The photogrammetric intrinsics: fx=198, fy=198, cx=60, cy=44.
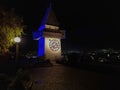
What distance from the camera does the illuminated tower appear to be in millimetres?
32938

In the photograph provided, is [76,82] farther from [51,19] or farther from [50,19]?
[51,19]

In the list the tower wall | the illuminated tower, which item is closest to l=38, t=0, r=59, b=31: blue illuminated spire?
the illuminated tower

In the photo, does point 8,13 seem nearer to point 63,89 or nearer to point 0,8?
point 0,8

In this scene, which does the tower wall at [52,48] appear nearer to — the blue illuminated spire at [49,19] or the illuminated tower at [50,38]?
the illuminated tower at [50,38]

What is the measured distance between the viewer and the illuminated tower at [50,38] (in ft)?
108

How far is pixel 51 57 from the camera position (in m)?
33.1

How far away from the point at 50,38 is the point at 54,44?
4.26ft

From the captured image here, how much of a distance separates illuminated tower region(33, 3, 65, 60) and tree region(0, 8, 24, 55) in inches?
539

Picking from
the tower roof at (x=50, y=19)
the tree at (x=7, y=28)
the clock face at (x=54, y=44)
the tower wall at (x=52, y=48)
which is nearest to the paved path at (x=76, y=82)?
the tree at (x=7, y=28)

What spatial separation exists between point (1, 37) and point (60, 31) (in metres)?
18.9

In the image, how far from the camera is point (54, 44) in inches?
1332

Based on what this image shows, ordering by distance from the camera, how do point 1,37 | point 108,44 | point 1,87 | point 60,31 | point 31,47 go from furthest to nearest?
point 108,44 < point 31,47 < point 60,31 < point 1,37 < point 1,87

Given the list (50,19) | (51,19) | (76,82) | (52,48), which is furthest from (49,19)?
(76,82)

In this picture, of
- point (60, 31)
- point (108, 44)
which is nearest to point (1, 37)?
point (60, 31)
